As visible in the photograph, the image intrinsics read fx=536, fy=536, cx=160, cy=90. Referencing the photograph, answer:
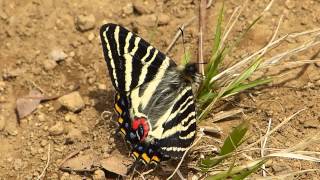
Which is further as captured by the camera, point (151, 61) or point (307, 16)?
point (307, 16)

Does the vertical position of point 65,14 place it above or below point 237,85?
above

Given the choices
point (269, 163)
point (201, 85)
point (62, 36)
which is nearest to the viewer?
point (269, 163)

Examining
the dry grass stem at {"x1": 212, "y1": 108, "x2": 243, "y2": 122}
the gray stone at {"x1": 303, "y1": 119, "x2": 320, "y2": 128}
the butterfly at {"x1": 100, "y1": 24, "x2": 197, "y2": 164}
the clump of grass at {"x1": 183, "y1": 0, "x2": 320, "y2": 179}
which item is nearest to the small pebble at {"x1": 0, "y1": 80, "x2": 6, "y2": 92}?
the butterfly at {"x1": 100, "y1": 24, "x2": 197, "y2": 164}

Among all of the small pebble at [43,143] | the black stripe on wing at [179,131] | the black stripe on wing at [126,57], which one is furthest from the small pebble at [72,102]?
the black stripe on wing at [179,131]

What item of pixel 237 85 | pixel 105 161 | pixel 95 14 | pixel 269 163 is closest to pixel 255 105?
pixel 237 85

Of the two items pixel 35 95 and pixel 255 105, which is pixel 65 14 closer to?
pixel 35 95

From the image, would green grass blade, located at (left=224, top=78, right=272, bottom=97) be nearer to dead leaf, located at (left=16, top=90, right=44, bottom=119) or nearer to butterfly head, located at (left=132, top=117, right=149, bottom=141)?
butterfly head, located at (left=132, top=117, right=149, bottom=141)

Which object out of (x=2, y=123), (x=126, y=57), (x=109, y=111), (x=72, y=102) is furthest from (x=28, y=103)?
(x=126, y=57)
